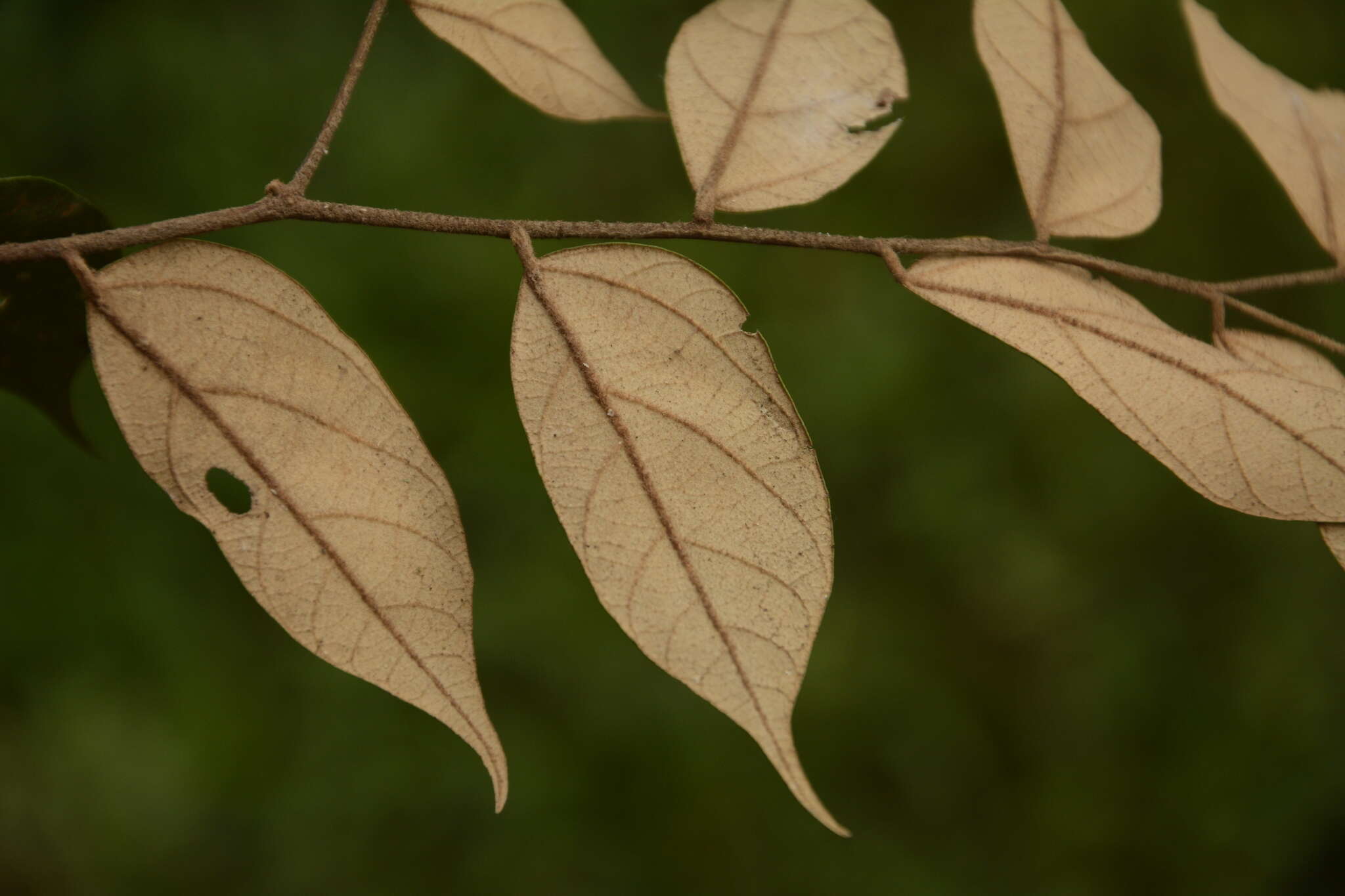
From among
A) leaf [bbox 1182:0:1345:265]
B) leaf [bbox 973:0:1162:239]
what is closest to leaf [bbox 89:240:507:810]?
leaf [bbox 973:0:1162:239]

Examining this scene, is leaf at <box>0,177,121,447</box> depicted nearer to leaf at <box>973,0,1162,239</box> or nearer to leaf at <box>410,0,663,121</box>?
leaf at <box>410,0,663,121</box>

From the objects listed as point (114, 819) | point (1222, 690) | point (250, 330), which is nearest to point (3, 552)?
point (114, 819)

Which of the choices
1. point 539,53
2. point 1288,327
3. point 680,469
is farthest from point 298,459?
point 1288,327

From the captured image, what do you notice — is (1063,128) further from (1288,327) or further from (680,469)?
(680,469)

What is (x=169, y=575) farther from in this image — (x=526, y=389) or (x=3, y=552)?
(x=526, y=389)

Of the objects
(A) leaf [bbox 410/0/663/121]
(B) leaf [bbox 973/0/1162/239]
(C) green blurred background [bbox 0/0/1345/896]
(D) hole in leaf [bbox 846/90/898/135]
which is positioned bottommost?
(C) green blurred background [bbox 0/0/1345/896]
